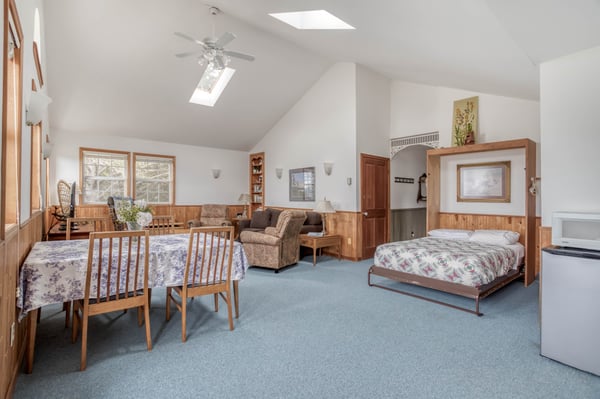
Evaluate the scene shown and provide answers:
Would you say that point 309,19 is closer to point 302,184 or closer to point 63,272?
point 302,184

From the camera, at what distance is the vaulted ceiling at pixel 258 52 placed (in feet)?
8.53

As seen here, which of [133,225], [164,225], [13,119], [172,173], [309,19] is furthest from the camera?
[172,173]

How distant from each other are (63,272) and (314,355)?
6.51ft

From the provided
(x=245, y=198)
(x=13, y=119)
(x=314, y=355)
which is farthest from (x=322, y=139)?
(x=13, y=119)

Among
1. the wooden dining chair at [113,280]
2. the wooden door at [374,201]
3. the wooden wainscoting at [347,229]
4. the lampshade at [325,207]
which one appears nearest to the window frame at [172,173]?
the lampshade at [325,207]

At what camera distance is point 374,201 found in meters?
6.38

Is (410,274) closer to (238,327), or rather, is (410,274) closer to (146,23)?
(238,327)

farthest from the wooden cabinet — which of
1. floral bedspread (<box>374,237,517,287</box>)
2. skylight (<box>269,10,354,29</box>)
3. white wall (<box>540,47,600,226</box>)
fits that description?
white wall (<box>540,47,600,226</box>)

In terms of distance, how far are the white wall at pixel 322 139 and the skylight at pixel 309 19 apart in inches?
75.9

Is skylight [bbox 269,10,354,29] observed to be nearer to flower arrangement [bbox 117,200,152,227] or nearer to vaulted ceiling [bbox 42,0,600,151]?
vaulted ceiling [bbox 42,0,600,151]

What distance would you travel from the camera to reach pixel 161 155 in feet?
24.4

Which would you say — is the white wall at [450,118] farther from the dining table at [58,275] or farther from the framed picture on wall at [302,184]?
the dining table at [58,275]

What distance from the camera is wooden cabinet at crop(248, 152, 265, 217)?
840 cm

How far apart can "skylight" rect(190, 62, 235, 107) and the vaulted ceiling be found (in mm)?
148
